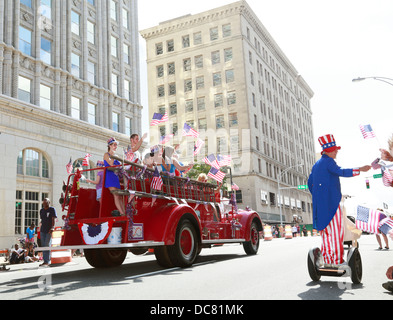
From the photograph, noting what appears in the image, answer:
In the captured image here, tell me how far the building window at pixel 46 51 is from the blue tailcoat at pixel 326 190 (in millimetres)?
24492

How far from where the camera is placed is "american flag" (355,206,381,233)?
4.83m

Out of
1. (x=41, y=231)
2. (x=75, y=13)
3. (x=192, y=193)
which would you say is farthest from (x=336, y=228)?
(x=75, y=13)

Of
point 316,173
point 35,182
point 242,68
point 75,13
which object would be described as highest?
point 242,68

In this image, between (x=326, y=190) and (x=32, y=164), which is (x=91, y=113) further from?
(x=326, y=190)

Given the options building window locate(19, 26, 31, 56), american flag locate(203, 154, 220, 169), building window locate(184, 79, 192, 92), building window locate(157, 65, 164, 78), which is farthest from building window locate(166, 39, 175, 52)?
american flag locate(203, 154, 220, 169)

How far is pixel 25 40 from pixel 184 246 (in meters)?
22.1

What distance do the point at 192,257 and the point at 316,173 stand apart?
344 centimetres

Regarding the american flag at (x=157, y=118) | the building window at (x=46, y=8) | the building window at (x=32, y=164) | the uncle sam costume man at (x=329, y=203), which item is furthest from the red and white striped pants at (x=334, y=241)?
the building window at (x=46, y=8)

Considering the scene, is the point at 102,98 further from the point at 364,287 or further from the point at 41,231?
the point at 364,287

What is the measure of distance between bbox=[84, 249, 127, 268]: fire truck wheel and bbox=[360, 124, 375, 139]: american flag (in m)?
5.79

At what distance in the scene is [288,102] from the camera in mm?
71812

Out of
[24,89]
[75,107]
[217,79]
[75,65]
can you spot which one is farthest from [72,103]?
[217,79]

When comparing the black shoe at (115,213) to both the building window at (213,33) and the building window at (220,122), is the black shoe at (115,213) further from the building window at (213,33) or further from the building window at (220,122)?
the building window at (213,33)

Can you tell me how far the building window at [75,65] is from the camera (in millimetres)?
28703
